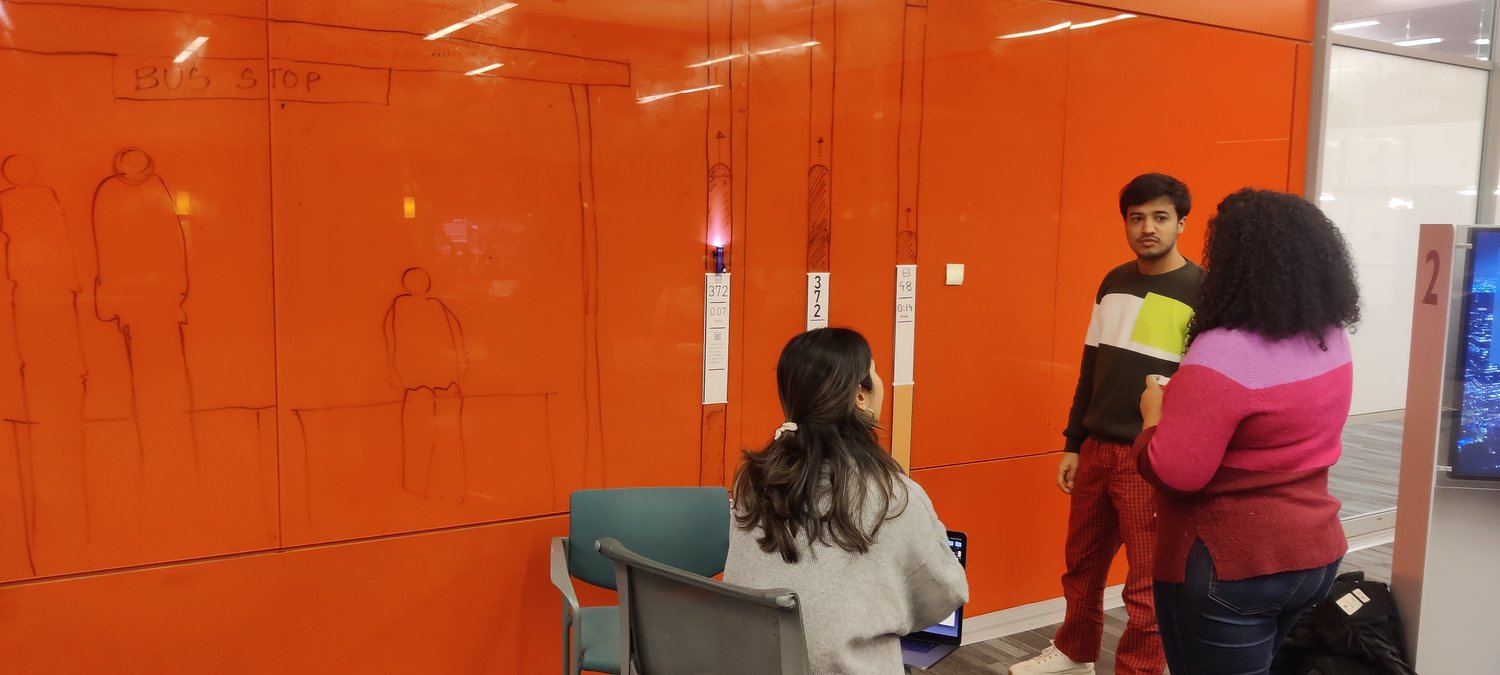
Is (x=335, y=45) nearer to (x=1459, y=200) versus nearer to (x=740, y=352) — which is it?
(x=740, y=352)

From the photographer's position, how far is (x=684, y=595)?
5.84 ft

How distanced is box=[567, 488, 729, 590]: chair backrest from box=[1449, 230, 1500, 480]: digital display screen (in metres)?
2.06

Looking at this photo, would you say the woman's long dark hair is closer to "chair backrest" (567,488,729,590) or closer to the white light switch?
"chair backrest" (567,488,729,590)

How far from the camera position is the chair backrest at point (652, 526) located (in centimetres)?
288

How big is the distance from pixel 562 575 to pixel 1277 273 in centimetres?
185

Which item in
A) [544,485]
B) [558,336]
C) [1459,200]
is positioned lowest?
[544,485]

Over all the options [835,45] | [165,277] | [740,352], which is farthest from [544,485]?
[835,45]

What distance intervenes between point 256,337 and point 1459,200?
6.10m

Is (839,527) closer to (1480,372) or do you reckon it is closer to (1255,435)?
(1255,435)

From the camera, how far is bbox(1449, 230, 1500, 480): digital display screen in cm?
272

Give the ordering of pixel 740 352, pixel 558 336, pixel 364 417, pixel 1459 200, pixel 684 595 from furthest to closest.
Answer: pixel 1459 200, pixel 740 352, pixel 558 336, pixel 364 417, pixel 684 595

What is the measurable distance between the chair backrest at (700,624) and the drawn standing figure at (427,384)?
3.69 feet

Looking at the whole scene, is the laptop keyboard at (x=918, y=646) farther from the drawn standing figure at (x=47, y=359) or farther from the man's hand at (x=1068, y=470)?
the drawn standing figure at (x=47, y=359)

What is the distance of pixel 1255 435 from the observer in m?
1.98
